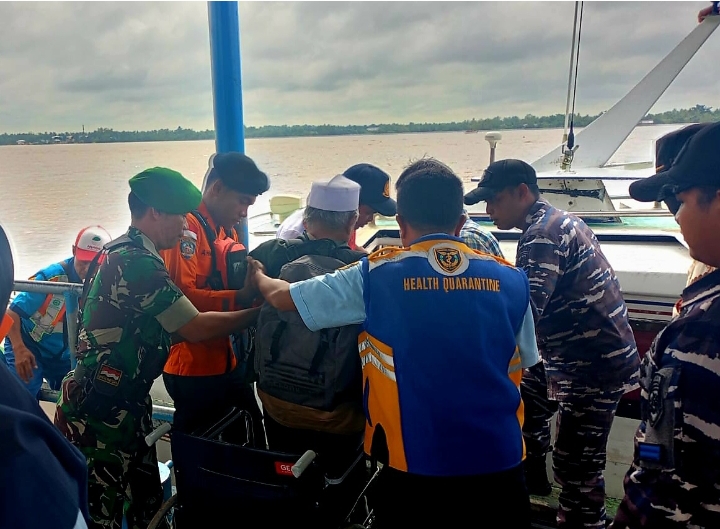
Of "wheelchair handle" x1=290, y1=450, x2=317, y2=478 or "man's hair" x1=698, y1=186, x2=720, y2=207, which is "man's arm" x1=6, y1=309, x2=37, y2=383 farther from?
"man's hair" x1=698, y1=186, x2=720, y2=207

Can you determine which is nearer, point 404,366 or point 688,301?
point 688,301

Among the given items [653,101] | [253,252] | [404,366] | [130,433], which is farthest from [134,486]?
[653,101]

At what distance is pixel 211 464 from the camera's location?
1401mm

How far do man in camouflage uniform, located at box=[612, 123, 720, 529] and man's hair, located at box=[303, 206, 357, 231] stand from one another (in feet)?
2.79

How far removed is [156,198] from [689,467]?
1.48 meters

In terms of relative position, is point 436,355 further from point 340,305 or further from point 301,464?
point 301,464

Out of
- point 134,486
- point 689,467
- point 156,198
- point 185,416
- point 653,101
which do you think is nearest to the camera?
point 689,467

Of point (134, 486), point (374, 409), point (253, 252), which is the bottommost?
point (134, 486)

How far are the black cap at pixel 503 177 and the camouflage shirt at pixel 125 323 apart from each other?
4.01 feet

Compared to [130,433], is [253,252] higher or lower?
higher

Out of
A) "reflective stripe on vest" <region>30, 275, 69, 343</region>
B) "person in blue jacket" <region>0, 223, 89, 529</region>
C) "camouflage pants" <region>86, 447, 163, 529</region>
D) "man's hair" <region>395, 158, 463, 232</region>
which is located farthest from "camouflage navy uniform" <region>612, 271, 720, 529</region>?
"reflective stripe on vest" <region>30, 275, 69, 343</region>

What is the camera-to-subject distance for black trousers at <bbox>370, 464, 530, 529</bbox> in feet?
4.11

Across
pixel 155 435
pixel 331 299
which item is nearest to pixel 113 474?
pixel 155 435

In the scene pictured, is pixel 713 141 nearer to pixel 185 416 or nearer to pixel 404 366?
pixel 404 366
